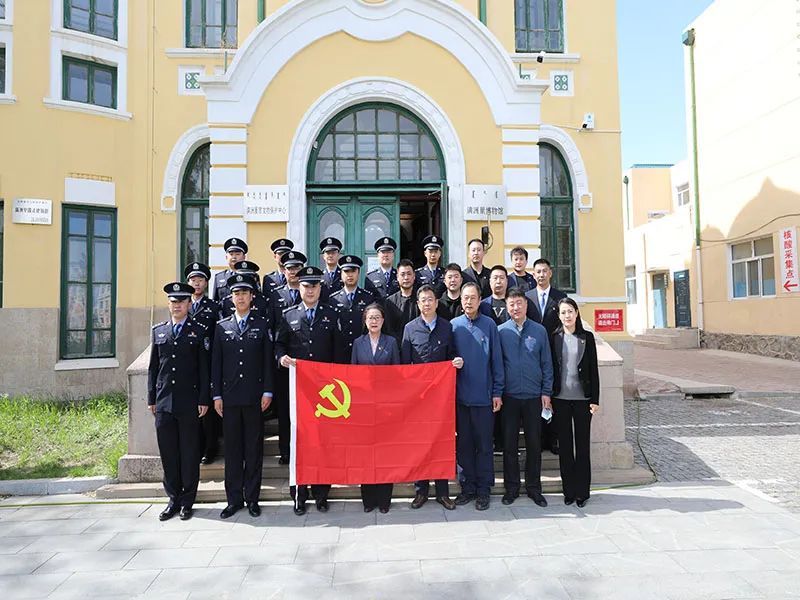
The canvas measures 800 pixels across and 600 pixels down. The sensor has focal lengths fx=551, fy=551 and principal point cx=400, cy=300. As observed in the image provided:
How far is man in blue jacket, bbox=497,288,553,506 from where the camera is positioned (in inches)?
224

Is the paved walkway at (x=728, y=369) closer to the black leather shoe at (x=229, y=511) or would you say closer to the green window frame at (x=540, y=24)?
Result: the green window frame at (x=540, y=24)

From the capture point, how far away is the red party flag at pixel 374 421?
18.5ft

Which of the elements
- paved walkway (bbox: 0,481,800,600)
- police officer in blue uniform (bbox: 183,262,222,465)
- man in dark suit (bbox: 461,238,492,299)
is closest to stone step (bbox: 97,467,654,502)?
paved walkway (bbox: 0,481,800,600)

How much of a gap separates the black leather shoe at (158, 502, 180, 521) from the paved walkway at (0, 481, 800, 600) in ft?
0.39

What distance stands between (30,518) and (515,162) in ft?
25.7

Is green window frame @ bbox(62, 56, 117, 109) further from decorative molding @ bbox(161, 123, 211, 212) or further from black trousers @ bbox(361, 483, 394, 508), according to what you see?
black trousers @ bbox(361, 483, 394, 508)

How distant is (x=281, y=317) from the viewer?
5953 mm

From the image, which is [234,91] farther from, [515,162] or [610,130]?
[610,130]

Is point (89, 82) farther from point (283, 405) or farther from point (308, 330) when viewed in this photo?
point (283, 405)

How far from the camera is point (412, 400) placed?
18.8 ft

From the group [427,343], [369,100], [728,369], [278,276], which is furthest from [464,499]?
[728,369]

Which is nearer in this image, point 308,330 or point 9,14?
point 308,330

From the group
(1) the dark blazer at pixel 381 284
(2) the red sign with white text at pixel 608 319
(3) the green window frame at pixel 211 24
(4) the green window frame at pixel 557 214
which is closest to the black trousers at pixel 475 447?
(1) the dark blazer at pixel 381 284

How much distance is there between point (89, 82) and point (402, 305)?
363 inches
